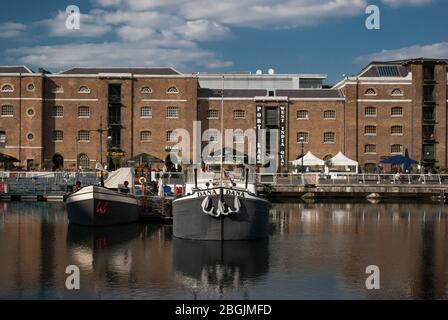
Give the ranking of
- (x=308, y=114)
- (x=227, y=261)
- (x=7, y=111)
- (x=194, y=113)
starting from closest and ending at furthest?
1. (x=227, y=261)
2. (x=7, y=111)
3. (x=194, y=113)
4. (x=308, y=114)

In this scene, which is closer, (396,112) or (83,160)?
(83,160)

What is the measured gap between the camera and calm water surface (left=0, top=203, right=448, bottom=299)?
18.1 metres

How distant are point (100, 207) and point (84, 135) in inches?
1449

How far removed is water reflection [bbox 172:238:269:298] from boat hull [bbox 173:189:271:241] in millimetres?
312

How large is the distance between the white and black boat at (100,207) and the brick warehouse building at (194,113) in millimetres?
33281

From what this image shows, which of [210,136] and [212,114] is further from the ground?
[212,114]

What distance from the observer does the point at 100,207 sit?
106ft

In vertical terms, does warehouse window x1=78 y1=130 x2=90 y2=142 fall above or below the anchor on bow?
above

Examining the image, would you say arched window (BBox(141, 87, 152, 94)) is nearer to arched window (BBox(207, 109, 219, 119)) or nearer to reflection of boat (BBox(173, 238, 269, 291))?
arched window (BBox(207, 109, 219, 119))

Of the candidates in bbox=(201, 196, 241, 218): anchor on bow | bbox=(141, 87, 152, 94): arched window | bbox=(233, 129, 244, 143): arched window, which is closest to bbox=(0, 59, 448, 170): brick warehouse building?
bbox=(141, 87, 152, 94): arched window

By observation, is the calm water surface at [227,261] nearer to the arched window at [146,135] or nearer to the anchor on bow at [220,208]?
the anchor on bow at [220,208]

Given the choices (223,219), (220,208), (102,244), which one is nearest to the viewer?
(220,208)

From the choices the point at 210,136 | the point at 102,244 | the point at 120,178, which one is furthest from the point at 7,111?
the point at 102,244

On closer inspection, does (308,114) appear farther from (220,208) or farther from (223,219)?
(220,208)
